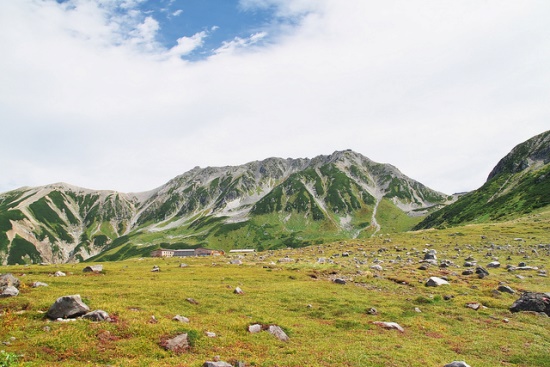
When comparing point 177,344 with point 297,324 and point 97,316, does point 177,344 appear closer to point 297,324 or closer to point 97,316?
point 97,316

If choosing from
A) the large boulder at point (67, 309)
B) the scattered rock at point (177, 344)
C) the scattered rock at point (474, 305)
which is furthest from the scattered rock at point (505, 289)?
the large boulder at point (67, 309)

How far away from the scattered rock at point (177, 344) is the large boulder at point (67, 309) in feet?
25.7

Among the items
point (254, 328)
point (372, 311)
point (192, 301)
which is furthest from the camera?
point (192, 301)

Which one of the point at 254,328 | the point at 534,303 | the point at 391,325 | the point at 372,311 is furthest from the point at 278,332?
the point at 534,303

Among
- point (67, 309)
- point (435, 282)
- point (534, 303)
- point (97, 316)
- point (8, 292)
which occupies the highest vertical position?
point (8, 292)

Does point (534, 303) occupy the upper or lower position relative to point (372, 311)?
lower

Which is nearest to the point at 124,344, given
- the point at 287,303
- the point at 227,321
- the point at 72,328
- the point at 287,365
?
the point at 72,328

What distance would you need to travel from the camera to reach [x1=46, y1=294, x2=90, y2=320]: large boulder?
23.8m

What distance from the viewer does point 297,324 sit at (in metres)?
28.4

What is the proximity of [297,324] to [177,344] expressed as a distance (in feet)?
35.7

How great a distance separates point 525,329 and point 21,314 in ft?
134

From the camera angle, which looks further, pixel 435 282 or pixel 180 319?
pixel 435 282

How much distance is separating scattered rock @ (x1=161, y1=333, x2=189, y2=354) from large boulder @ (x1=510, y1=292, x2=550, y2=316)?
3260 cm

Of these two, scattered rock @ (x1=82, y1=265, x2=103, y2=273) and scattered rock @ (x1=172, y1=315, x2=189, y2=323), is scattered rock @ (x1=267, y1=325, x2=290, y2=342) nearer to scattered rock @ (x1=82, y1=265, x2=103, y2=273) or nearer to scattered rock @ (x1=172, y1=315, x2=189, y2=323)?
scattered rock @ (x1=172, y1=315, x2=189, y2=323)
